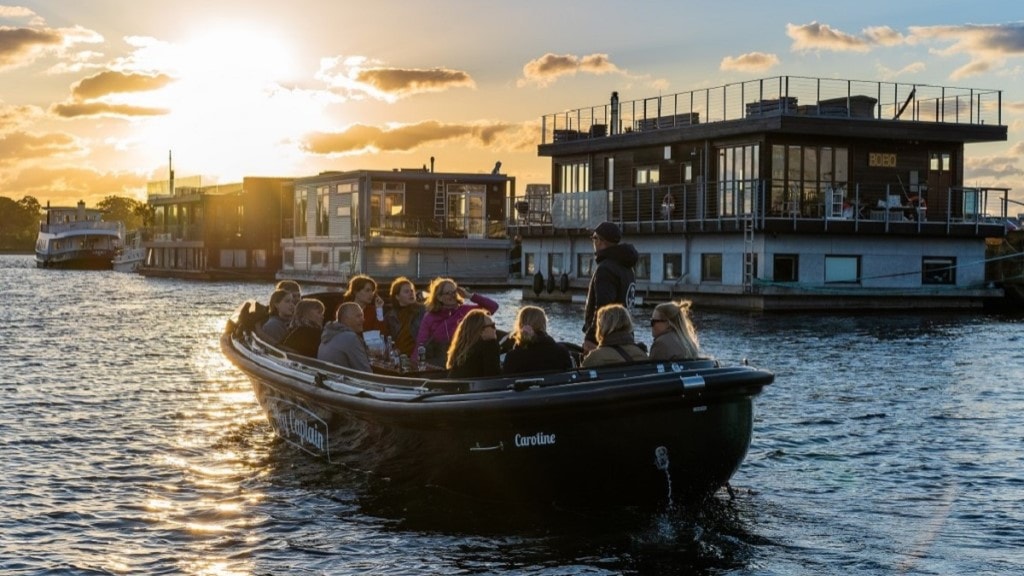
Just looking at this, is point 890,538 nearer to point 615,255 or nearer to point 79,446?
point 615,255

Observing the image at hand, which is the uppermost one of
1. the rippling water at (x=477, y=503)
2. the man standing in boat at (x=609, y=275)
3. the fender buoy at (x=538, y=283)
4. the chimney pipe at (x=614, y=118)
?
the chimney pipe at (x=614, y=118)

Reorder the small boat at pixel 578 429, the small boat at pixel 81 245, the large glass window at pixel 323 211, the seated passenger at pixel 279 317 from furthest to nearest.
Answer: the small boat at pixel 81 245 → the large glass window at pixel 323 211 → the seated passenger at pixel 279 317 → the small boat at pixel 578 429

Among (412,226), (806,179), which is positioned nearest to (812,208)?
(806,179)

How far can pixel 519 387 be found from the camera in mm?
10578

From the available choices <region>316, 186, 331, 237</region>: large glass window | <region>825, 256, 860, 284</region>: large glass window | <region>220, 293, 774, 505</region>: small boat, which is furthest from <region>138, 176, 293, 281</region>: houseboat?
<region>220, 293, 774, 505</region>: small boat

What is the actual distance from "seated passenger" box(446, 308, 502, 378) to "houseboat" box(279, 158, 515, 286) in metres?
56.1

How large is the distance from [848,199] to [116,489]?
36.0 metres

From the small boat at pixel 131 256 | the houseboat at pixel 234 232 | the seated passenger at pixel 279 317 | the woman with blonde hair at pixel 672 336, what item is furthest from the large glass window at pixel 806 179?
the small boat at pixel 131 256

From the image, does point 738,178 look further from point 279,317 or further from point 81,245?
point 81,245

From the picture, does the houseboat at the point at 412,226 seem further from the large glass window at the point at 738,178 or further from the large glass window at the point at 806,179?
the large glass window at the point at 806,179

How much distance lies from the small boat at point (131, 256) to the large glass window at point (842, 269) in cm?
7686

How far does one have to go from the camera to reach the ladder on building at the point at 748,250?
43.1 meters

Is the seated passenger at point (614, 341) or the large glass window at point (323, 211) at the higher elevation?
the large glass window at point (323, 211)

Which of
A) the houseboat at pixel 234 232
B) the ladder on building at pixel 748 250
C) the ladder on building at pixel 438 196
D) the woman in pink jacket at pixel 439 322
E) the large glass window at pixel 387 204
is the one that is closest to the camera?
the woman in pink jacket at pixel 439 322
